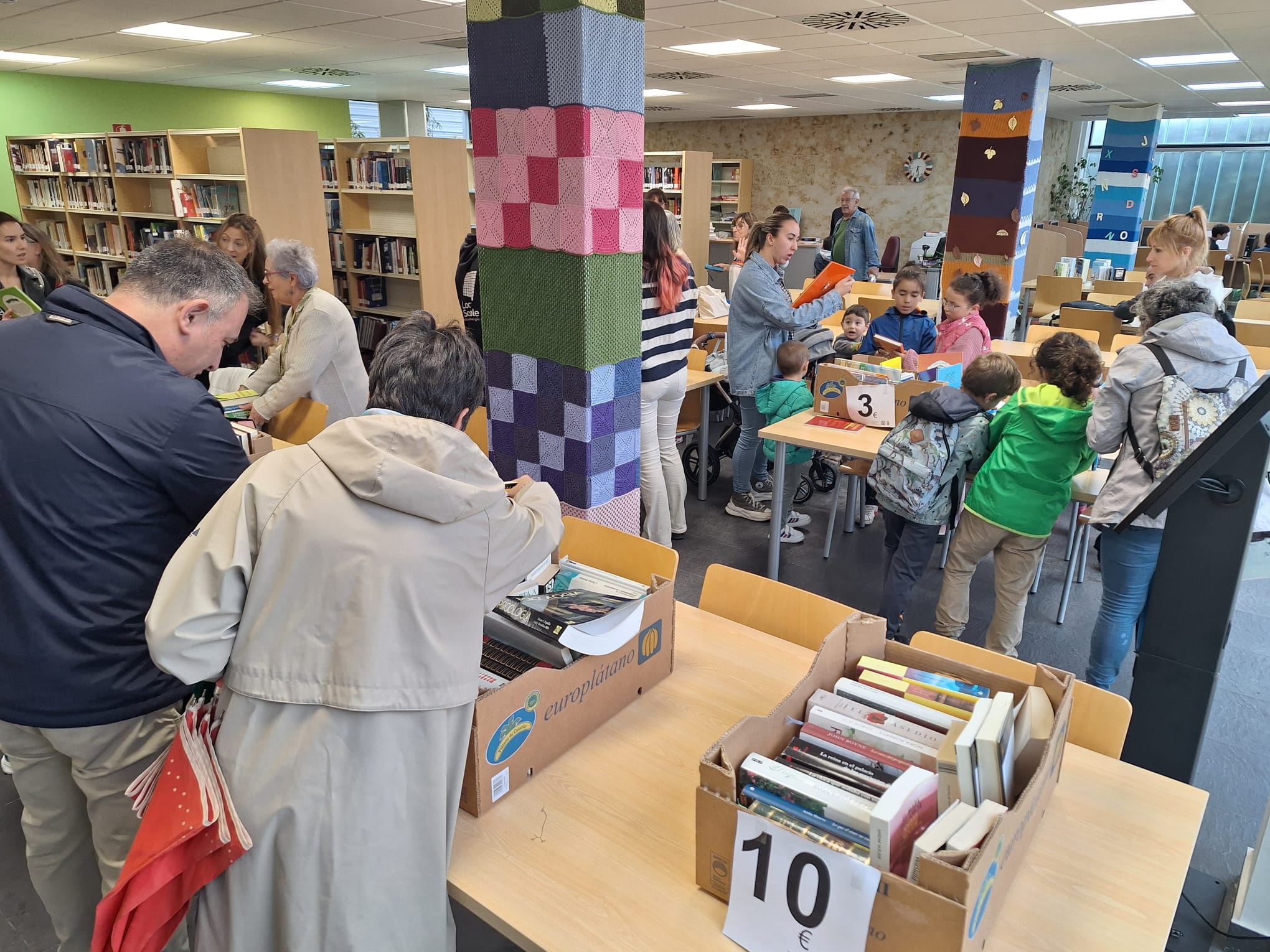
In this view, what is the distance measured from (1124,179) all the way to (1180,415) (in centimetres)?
1012

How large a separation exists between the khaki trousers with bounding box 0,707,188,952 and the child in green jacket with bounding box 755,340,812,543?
9.22 ft

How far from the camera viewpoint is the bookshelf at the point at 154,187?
587 centimetres

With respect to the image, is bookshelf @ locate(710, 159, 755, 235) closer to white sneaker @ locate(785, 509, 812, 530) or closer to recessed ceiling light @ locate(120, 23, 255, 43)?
recessed ceiling light @ locate(120, 23, 255, 43)

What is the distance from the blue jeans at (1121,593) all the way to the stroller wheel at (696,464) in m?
2.67

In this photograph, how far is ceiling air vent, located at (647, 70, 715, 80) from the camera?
26.5ft

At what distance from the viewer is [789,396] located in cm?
405

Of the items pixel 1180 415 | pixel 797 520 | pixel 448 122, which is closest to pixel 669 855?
pixel 1180 415

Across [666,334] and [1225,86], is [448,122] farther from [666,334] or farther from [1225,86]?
[666,334]

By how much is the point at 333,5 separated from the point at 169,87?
6.56m

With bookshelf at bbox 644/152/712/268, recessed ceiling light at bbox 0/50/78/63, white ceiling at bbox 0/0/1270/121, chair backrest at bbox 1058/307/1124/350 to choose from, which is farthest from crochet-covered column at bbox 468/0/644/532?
recessed ceiling light at bbox 0/50/78/63

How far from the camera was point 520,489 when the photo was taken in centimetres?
154

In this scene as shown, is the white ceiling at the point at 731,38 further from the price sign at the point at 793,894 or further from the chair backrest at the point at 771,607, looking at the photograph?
the price sign at the point at 793,894

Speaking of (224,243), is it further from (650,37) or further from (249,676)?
(650,37)

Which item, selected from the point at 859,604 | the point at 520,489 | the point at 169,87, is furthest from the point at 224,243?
the point at 169,87
